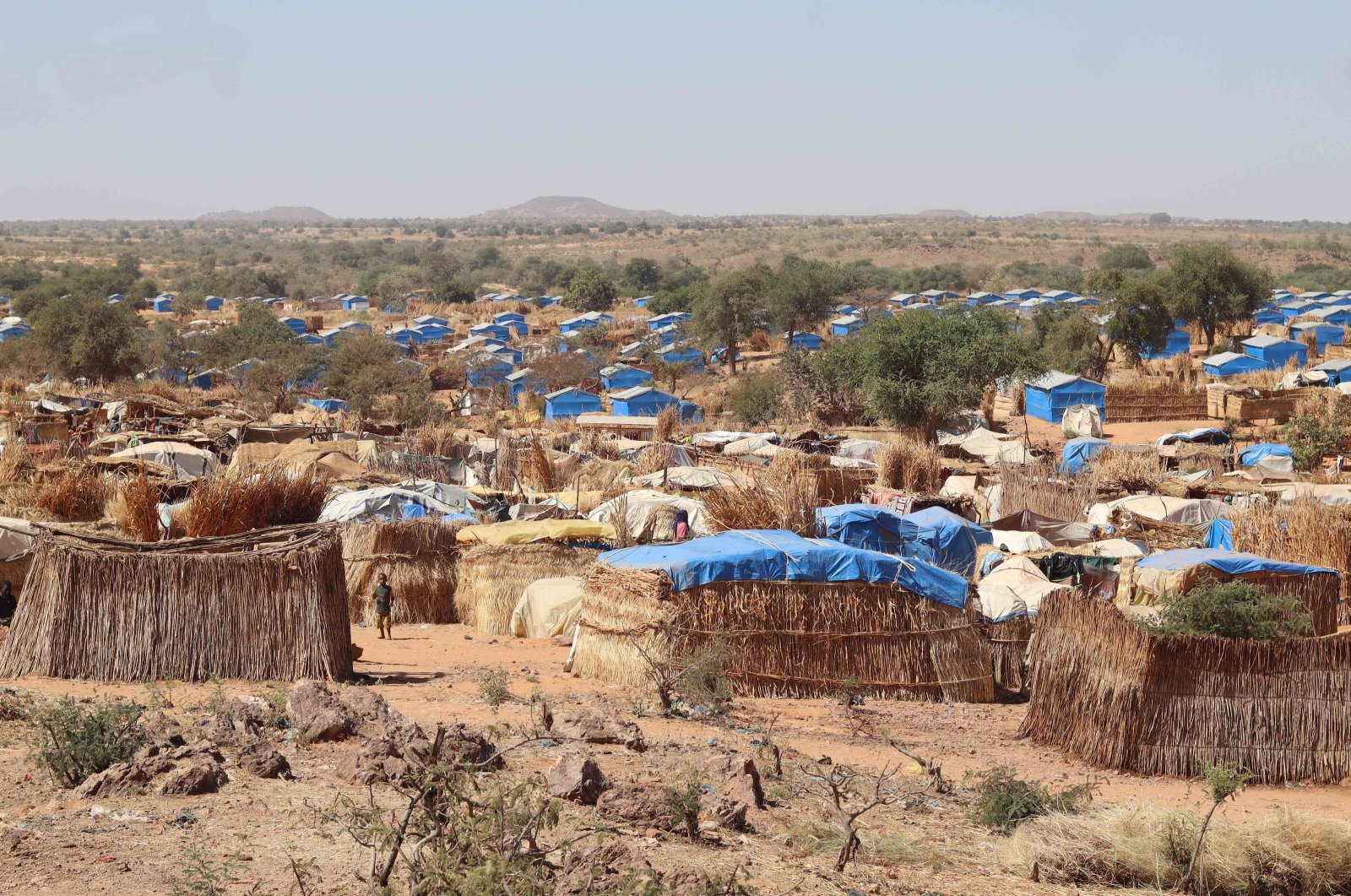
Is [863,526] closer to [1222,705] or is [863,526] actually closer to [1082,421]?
[1222,705]

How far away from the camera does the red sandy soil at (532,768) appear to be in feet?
21.0

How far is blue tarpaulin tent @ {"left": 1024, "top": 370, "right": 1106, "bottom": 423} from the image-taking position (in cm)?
3806

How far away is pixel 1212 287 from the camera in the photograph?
49.6 m

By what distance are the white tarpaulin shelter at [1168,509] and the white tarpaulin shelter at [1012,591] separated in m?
5.34

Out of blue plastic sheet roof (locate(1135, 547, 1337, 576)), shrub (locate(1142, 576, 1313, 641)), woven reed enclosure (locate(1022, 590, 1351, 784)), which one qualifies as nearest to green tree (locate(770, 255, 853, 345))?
blue plastic sheet roof (locate(1135, 547, 1337, 576))

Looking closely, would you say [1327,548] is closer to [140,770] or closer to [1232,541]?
[1232,541]

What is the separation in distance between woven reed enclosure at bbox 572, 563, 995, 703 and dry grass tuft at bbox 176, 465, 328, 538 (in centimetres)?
383

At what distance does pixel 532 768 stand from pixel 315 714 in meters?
1.55

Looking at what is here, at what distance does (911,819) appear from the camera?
341 inches

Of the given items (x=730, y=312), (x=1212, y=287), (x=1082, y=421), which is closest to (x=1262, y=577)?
(x=1082, y=421)

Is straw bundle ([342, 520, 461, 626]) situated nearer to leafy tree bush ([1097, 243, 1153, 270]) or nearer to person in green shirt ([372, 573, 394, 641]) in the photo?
person in green shirt ([372, 573, 394, 641])

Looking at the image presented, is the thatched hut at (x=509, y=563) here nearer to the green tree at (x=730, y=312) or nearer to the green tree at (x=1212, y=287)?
the green tree at (x=730, y=312)

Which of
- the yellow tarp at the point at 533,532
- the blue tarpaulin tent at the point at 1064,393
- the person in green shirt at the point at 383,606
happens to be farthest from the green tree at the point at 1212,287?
the person in green shirt at the point at 383,606

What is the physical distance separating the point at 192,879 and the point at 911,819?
450 centimetres
